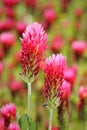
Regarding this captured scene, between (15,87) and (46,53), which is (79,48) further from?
(46,53)

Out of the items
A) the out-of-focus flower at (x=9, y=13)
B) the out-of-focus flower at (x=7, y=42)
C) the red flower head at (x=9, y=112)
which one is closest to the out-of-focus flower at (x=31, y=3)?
the out-of-focus flower at (x=9, y=13)

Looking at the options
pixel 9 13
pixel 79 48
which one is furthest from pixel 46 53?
pixel 9 13

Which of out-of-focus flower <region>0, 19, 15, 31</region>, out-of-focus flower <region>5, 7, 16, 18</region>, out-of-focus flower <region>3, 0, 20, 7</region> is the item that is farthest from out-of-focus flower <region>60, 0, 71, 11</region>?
out-of-focus flower <region>0, 19, 15, 31</region>

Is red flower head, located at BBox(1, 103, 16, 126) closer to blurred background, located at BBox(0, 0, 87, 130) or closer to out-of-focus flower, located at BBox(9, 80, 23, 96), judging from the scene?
blurred background, located at BBox(0, 0, 87, 130)

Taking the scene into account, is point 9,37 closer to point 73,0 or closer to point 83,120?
point 83,120

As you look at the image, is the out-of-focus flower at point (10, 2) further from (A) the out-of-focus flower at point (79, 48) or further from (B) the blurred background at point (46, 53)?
(A) the out-of-focus flower at point (79, 48)
